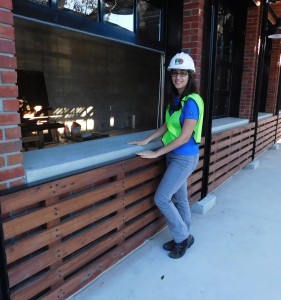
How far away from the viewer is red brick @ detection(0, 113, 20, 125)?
147 cm

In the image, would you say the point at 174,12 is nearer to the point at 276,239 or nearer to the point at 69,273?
the point at 276,239

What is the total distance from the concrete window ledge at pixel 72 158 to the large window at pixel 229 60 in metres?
3.20

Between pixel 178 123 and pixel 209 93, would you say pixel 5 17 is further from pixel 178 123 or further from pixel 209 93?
pixel 209 93

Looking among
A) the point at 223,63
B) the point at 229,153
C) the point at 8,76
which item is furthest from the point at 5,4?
the point at 223,63

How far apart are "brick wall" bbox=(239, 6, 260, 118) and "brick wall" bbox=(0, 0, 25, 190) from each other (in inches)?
190

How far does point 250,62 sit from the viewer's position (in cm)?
534

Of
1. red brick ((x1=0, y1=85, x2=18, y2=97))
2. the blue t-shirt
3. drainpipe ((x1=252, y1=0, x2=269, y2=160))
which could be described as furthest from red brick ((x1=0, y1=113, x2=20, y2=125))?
drainpipe ((x1=252, y1=0, x2=269, y2=160))

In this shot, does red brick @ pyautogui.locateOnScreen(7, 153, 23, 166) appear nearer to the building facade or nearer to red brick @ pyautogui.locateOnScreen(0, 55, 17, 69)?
the building facade

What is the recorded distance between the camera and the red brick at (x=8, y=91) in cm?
144

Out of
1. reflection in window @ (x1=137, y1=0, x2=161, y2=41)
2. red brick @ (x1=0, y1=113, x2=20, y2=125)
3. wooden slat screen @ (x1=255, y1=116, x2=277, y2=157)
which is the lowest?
wooden slat screen @ (x1=255, y1=116, x2=277, y2=157)

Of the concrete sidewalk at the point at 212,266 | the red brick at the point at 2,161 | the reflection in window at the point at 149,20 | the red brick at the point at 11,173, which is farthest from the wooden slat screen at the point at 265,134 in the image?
the red brick at the point at 2,161

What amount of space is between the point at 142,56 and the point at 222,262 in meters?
9.71

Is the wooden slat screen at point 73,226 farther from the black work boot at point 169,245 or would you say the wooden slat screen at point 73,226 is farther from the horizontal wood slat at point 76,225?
the black work boot at point 169,245

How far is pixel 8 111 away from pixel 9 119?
0.14 feet
